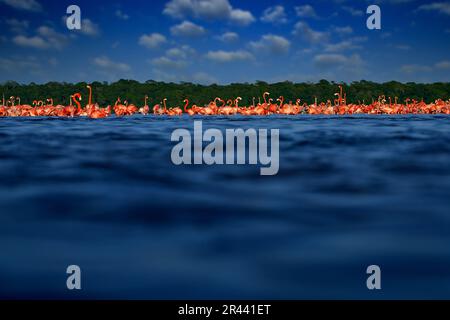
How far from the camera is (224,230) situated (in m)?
5.59

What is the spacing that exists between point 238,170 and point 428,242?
17.9 feet

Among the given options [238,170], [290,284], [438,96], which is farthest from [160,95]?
[290,284]

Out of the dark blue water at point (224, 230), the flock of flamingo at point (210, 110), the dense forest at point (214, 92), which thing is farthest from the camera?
the dense forest at point (214, 92)

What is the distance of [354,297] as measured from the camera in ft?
12.8

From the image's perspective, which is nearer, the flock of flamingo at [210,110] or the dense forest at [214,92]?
the flock of flamingo at [210,110]

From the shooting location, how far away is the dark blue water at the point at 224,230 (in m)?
4.15

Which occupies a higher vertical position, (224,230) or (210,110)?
(210,110)

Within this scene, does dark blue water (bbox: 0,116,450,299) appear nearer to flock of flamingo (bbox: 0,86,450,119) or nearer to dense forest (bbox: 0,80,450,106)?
flock of flamingo (bbox: 0,86,450,119)

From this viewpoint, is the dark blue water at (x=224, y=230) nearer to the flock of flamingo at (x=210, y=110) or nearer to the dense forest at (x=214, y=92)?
the flock of flamingo at (x=210, y=110)

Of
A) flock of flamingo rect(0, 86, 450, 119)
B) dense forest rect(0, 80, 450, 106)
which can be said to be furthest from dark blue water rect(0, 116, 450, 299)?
dense forest rect(0, 80, 450, 106)

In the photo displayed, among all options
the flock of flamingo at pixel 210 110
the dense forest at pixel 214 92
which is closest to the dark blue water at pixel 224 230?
the flock of flamingo at pixel 210 110

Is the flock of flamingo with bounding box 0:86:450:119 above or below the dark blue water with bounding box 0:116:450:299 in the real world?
above

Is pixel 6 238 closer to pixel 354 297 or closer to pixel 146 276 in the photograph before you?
pixel 146 276

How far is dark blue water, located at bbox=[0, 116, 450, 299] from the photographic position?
4148 millimetres
